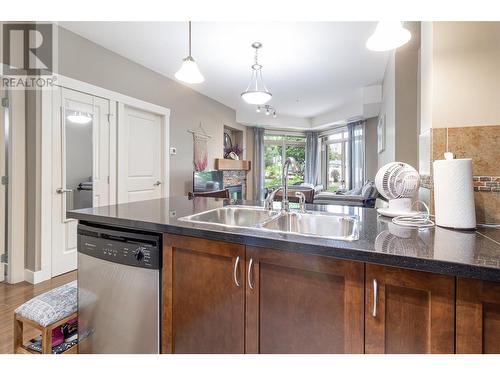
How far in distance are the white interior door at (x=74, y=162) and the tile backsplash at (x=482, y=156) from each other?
3221 mm

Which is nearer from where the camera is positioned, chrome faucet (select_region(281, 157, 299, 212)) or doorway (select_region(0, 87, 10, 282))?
chrome faucet (select_region(281, 157, 299, 212))

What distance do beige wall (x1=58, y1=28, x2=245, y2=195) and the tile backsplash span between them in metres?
Answer: 3.41

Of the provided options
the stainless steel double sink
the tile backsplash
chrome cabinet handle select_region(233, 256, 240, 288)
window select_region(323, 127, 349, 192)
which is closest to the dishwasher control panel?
the stainless steel double sink

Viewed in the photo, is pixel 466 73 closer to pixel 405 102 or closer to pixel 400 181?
pixel 400 181

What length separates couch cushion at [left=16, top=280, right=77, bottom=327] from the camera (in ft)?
4.30

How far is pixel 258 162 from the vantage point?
7418 mm

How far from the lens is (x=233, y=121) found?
6.44m

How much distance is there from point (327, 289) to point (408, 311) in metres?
0.24

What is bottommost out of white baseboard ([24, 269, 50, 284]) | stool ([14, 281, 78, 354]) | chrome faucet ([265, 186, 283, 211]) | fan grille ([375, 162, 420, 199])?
white baseboard ([24, 269, 50, 284])

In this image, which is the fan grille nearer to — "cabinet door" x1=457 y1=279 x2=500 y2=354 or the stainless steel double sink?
the stainless steel double sink

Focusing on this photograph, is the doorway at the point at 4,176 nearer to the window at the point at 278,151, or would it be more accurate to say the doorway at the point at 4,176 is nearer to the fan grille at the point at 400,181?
the fan grille at the point at 400,181

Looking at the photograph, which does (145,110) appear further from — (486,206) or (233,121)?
(486,206)

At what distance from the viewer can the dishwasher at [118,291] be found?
1198mm
